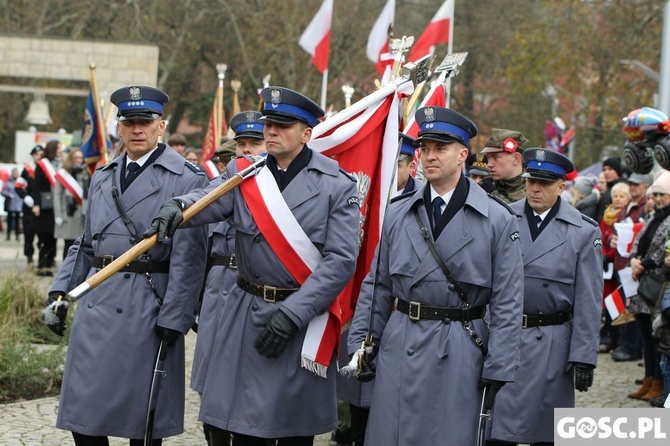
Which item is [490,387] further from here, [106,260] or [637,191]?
[637,191]

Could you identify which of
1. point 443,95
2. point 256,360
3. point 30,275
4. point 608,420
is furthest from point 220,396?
point 30,275

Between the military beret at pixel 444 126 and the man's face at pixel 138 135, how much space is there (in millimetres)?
1693

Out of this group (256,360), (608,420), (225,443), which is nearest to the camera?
(608,420)

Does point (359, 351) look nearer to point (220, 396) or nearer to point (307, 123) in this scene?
point (220, 396)

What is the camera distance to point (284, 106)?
20.0 feet

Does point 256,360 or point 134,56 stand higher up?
point 134,56

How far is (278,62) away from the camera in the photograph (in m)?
39.7

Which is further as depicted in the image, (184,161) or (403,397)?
(184,161)

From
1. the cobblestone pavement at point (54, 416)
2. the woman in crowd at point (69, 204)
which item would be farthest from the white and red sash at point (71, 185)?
the cobblestone pavement at point (54, 416)

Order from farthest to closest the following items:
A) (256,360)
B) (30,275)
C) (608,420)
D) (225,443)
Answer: (30,275) < (225,443) < (256,360) < (608,420)

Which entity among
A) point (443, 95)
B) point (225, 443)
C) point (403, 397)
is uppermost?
point (443, 95)

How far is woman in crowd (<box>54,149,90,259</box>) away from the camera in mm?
18250

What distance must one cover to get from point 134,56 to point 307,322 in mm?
24209

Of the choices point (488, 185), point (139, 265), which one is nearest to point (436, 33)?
point (488, 185)
